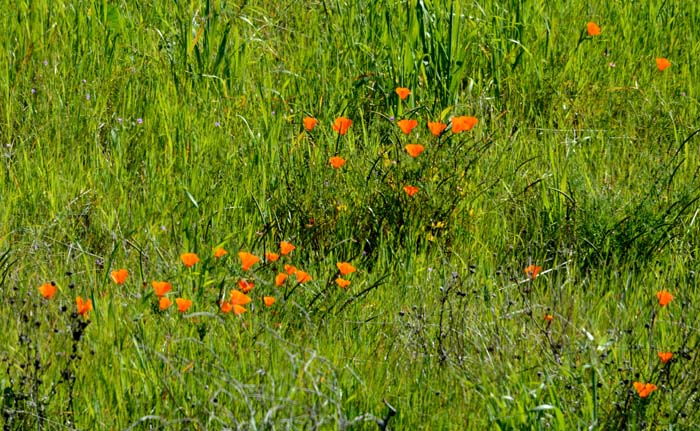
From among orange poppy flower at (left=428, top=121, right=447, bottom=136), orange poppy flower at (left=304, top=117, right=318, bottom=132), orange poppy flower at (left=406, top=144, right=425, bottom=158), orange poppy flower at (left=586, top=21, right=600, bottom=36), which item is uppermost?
orange poppy flower at (left=586, top=21, right=600, bottom=36)

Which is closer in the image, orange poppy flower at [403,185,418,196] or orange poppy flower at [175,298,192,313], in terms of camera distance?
orange poppy flower at [175,298,192,313]

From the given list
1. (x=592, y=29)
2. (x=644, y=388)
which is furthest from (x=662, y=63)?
(x=644, y=388)

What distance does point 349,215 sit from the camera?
3.66m

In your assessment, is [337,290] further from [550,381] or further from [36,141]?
[36,141]

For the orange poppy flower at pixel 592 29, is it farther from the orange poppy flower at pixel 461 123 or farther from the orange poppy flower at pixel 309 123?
the orange poppy flower at pixel 309 123

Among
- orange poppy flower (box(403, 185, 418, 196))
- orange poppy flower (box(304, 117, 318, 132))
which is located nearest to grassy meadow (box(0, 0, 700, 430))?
orange poppy flower (box(403, 185, 418, 196))

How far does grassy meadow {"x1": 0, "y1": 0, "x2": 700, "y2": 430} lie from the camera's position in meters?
2.69

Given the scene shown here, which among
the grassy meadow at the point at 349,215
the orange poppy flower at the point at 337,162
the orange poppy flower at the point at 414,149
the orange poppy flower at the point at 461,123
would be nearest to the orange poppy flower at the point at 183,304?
the grassy meadow at the point at 349,215

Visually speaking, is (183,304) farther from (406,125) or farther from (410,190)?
(406,125)

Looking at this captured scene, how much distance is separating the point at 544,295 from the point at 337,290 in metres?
0.67

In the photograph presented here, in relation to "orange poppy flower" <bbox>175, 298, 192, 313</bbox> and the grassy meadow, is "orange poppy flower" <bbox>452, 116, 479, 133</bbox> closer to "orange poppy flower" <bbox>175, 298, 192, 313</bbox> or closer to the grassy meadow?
the grassy meadow

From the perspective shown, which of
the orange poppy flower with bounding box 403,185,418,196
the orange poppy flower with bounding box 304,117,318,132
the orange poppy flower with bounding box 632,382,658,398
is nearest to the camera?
the orange poppy flower with bounding box 632,382,658,398

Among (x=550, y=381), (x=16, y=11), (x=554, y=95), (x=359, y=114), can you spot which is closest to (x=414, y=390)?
(x=550, y=381)

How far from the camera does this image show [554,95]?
443 cm
